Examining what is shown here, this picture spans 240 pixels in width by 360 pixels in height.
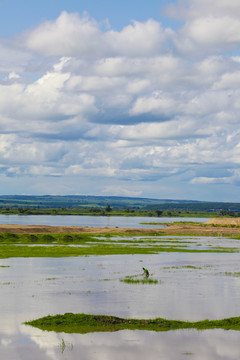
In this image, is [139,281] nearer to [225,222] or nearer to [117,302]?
[117,302]

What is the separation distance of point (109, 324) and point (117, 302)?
707 centimetres

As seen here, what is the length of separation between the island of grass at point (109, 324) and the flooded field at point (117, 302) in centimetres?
79

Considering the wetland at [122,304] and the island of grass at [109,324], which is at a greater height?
the island of grass at [109,324]

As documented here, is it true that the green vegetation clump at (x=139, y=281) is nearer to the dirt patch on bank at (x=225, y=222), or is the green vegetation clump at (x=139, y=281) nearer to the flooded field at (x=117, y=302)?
the flooded field at (x=117, y=302)

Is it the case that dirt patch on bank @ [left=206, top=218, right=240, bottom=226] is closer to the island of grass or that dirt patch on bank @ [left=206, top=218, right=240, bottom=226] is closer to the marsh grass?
the marsh grass

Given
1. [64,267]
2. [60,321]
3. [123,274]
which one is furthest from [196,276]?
[60,321]

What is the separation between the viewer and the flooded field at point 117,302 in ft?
80.9

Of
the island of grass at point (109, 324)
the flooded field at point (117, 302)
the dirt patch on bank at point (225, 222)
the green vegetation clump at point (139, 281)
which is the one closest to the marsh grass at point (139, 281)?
the green vegetation clump at point (139, 281)

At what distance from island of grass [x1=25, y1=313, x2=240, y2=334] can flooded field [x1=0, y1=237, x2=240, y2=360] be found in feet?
2.58

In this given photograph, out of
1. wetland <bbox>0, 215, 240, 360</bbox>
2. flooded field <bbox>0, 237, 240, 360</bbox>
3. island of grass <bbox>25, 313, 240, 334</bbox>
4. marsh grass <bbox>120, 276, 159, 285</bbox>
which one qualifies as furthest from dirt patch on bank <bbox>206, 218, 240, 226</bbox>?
island of grass <bbox>25, 313, 240, 334</bbox>

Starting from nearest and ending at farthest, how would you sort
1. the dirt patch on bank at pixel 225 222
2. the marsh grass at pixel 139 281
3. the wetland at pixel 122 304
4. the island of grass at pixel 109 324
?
the wetland at pixel 122 304 → the island of grass at pixel 109 324 → the marsh grass at pixel 139 281 → the dirt patch on bank at pixel 225 222

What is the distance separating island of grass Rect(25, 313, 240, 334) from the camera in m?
28.3

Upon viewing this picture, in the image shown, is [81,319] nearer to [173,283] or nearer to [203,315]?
[203,315]

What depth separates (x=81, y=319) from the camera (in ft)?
97.3
